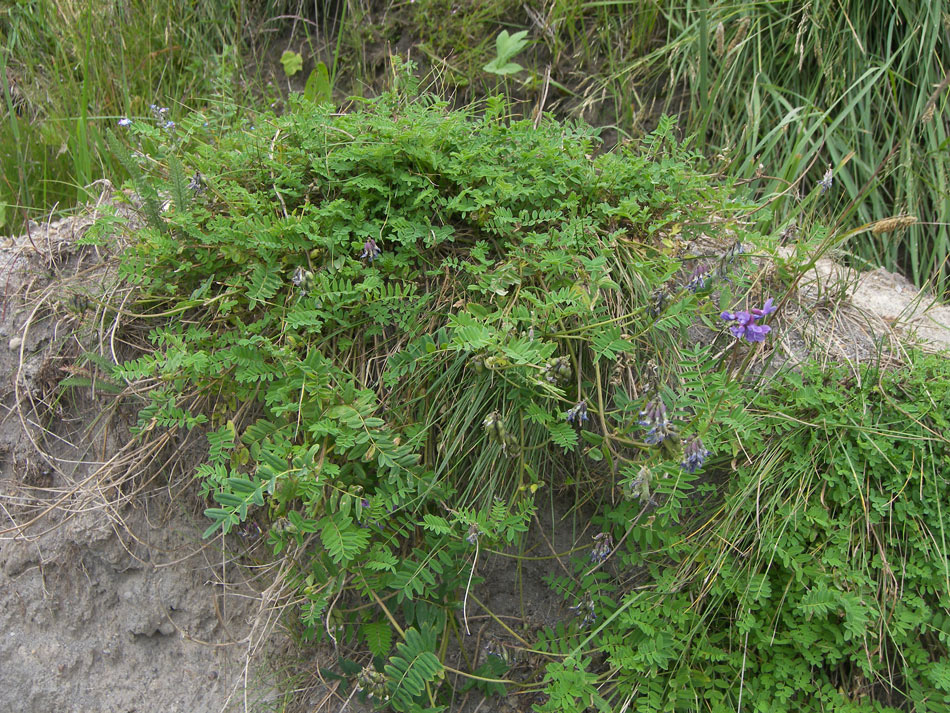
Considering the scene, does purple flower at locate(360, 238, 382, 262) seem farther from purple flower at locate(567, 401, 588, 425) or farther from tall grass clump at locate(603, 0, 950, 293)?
tall grass clump at locate(603, 0, 950, 293)

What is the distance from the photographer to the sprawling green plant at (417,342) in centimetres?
173

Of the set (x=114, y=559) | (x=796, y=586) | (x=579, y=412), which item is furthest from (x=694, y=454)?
(x=114, y=559)

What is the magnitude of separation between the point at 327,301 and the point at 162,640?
1170mm

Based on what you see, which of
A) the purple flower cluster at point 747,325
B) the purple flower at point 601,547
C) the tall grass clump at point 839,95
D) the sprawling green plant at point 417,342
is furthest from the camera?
the tall grass clump at point 839,95

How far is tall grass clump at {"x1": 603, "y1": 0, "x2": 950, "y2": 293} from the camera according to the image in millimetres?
3064

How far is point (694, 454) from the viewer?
1.63 meters

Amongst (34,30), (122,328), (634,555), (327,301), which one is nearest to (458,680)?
(634,555)

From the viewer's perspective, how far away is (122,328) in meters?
2.19

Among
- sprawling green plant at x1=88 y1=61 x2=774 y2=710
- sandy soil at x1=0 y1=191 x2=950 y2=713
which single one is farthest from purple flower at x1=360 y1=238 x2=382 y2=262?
sandy soil at x1=0 y1=191 x2=950 y2=713

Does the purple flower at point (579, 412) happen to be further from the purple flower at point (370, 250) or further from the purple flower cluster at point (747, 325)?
the purple flower at point (370, 250)

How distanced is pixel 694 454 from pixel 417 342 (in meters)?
0.78

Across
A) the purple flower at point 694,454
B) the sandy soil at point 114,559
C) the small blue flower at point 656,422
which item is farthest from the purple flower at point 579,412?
the sandy soil at point 114,559

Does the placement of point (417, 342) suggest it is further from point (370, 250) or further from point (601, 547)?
point (601, 547)

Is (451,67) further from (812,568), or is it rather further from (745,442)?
(812,568)
